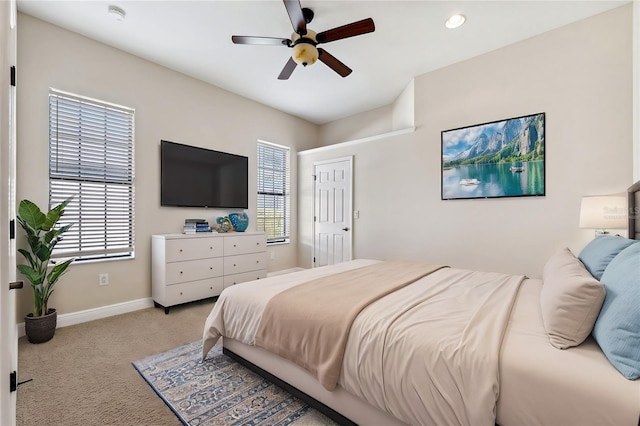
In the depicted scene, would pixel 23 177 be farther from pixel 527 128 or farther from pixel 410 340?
pixel 527 128

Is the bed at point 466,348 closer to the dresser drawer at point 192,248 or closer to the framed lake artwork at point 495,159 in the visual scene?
the framed lake artwork at point 495,159

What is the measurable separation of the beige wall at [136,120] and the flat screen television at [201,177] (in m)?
0.11

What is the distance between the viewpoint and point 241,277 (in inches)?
154

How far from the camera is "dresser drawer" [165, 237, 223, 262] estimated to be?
3.20 metres

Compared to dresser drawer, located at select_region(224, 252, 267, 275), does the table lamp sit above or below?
above

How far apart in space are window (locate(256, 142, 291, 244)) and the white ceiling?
50.2 inches

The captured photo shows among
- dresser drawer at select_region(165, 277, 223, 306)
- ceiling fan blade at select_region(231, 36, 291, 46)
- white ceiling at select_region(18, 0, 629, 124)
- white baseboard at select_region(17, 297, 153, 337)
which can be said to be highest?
white ceiling at select_region(18, 0, 629, 124)

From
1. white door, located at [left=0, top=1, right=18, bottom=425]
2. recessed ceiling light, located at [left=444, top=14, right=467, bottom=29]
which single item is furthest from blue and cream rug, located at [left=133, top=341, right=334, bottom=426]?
recessed ceiling light, located at [left=444, top=14, right=467, bottom=29]

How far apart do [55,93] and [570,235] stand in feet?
17.7

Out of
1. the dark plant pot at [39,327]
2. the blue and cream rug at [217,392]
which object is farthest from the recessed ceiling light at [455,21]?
the dark plant pot at [39,327]

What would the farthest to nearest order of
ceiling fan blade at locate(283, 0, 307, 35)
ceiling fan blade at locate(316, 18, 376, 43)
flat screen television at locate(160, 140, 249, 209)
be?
flat screen television at locate(160, 140, 249, 209) → ceiling fan blade at locate(316, 18, 376, 43) → ceiling fan blade at locate(283, 0, 307, 35)

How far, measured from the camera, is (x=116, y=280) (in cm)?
314

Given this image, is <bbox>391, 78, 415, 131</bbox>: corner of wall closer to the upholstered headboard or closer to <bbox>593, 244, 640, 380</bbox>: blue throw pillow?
the upholstered headboard

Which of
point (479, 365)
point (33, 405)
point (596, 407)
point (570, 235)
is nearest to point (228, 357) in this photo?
point (33, 405)
